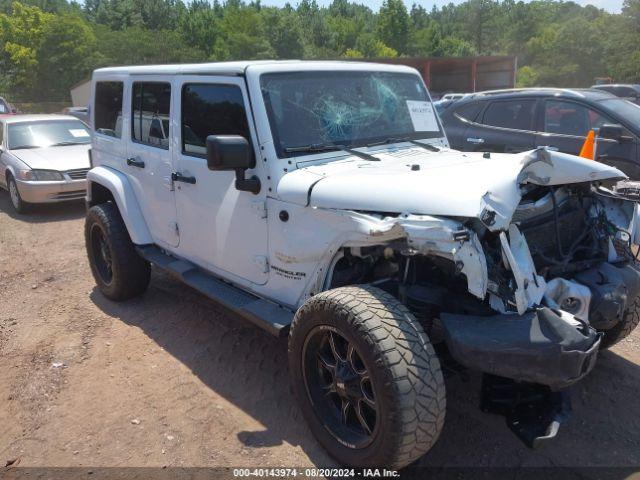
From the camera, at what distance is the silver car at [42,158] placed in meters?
8.84

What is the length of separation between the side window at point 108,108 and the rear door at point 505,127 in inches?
161

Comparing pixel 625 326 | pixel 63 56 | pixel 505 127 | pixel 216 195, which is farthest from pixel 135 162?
pixel 63 56

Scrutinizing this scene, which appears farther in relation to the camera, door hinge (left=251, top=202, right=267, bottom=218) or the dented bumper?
door hinge (left=251, top=202, right=267, bottom=218)

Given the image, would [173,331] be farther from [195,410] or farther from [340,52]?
[340,52]

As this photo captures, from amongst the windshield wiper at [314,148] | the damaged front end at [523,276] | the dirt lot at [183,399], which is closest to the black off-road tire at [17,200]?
the dirt lot at [183,399]

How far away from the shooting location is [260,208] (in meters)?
3.44

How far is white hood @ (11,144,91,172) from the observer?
9049 mm

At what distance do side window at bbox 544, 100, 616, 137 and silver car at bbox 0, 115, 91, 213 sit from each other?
22.1 feet

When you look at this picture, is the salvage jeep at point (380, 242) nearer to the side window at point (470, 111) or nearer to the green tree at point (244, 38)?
the side window at point (470, 111)

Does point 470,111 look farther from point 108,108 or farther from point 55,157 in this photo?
point 55,157

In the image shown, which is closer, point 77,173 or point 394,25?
point 77,173

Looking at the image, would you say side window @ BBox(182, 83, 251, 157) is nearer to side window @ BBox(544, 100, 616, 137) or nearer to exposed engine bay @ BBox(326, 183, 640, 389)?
exposed engine bay @ BBox(326, 183, 640, 389)

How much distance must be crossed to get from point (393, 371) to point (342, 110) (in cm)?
187

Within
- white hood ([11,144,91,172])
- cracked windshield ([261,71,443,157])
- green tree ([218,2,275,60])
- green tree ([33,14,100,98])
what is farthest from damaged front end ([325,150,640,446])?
green tree ([218,2,275,60])
